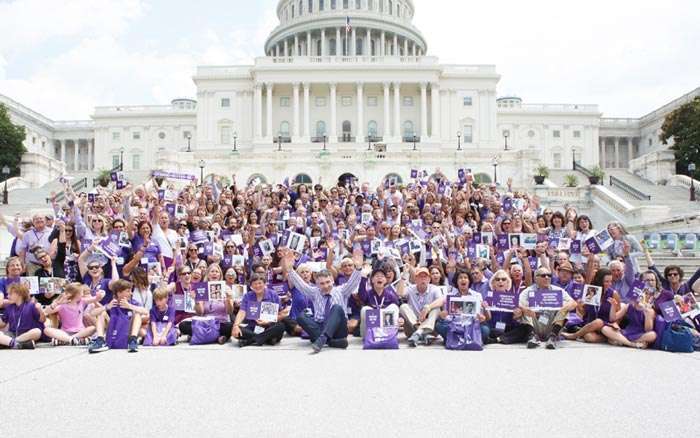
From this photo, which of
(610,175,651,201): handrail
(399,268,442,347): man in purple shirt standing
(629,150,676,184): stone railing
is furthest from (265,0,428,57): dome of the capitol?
(399,268,442,347): man in purple shirt standing

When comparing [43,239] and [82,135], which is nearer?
[43,239]

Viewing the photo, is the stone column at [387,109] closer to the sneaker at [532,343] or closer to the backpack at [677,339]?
the sneaker at [532,343]

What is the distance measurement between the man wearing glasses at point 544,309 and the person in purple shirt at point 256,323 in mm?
4095

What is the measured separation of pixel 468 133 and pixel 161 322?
68.4 m

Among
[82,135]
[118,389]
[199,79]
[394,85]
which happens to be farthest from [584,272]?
[82,135]

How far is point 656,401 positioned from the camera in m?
6.62

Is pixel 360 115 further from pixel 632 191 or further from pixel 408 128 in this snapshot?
pixel 632 191

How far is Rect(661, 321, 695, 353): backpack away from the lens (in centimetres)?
995

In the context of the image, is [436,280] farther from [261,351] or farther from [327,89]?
[327,89]

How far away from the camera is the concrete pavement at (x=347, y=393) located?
5.73m

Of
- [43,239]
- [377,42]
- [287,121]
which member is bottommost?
[43,239]

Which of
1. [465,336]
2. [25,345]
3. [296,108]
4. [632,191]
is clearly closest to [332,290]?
[465,336]

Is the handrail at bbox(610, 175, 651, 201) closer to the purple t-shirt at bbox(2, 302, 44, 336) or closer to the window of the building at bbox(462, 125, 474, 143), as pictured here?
the window of the building at bbox(462, 125, 474, 143)

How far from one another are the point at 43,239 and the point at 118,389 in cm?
618
